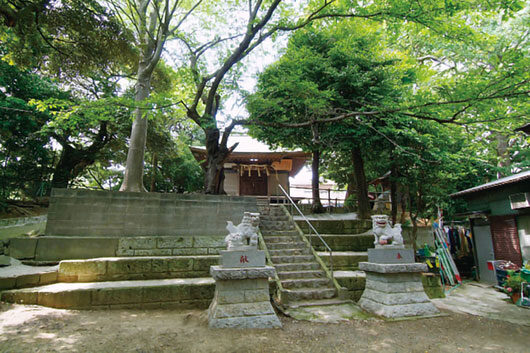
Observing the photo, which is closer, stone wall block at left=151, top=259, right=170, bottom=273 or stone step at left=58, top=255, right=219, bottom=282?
stone step at left=58, top=255, right=219, bottom=282

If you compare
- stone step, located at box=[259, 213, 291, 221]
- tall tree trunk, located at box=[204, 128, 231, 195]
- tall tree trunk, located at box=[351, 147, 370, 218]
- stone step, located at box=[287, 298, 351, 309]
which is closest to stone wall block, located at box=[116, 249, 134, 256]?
tall tree trunk, located at box=[204, 128, 231, 195]

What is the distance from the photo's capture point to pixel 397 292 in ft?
19.7

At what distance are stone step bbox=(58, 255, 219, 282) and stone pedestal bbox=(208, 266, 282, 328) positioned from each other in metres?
1.94

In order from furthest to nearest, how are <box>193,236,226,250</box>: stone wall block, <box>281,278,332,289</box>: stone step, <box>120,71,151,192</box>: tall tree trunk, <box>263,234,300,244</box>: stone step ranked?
<box>120,71,151,192</box>: tall tree trunk < <box>263,234,300,244</box>: stone step < <box>193,236,226,250</box>: stone wall block < <box>281,278,332,289</box>: stone step

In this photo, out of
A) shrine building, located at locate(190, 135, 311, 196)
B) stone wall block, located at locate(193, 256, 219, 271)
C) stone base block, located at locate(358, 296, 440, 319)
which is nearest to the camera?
stone base block, located at locate(358, 296, 440, 319)

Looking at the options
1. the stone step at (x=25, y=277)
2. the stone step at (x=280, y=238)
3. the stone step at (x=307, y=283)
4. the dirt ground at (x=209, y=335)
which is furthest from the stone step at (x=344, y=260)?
the stone step at (x=25, y=277)

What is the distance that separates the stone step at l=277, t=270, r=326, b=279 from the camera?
7.24 m

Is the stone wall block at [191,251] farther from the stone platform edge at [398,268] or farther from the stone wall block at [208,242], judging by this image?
the stone platform edge at [398,268]

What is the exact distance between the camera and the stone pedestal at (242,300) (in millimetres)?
4841

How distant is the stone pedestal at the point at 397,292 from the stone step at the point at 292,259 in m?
2.11

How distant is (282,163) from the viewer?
17.6 m

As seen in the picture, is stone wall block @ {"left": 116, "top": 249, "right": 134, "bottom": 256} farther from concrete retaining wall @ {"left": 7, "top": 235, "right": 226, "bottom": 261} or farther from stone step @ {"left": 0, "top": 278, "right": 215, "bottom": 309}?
stone step @ {"left": 0, "top": 278, "right": 215, "bottom": 309}

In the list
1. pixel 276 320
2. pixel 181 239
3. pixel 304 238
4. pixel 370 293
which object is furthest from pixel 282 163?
pixel 276 320

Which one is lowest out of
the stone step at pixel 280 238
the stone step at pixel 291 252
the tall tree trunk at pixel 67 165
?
the stone step at pixel 291 252
